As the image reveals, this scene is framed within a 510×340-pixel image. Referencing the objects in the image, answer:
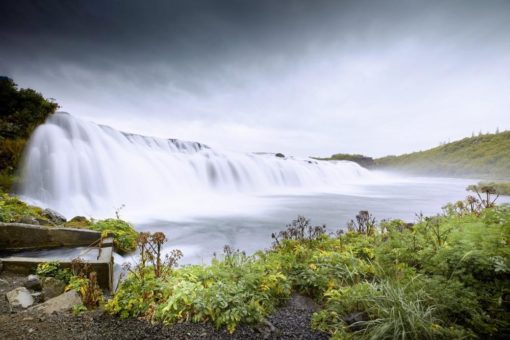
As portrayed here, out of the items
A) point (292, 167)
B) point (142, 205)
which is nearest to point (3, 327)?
point (142, 205)

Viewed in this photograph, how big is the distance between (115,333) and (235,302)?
4.49 feet

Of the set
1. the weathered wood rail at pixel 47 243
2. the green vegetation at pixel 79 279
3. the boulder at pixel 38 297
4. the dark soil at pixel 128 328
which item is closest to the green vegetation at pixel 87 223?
the weathered wood rail at pixel 47 243

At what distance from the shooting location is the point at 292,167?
94.7 feet

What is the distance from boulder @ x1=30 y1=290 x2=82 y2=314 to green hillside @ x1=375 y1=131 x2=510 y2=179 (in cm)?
5385

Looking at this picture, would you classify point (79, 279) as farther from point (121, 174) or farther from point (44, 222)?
point (121, 174)

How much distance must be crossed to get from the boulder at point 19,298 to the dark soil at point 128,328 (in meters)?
0.33

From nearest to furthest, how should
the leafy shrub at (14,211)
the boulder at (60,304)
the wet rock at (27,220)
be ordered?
the boulder at (60,304), the leafy shrub at (14,211), the wet rock at (27,220)

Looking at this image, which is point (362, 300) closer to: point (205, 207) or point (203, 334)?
point (203, 334)

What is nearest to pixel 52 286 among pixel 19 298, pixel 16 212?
pixel 19 298

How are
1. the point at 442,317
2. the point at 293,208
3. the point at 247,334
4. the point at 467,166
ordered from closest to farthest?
the point at 442,317 → the point at 247,334 → the point at 293,208 → the point at 467,166

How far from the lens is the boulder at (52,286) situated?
4109 mm

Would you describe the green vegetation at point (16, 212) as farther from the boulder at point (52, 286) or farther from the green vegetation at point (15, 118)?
the boulder at point (52, 286)

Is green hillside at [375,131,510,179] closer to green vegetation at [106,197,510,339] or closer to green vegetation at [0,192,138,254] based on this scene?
green vegetation at [106,197,510,339]

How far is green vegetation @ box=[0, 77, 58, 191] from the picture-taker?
9.65 metres
